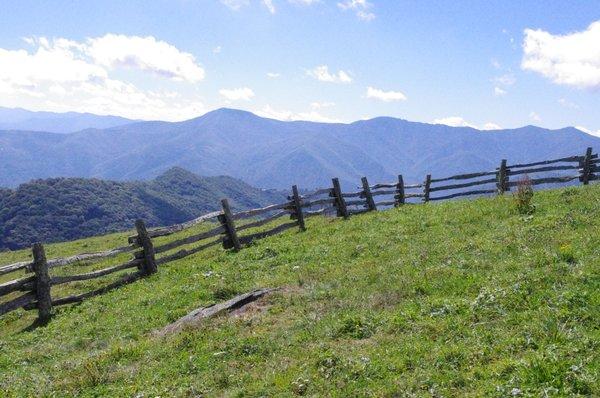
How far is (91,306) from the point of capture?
52.5ft

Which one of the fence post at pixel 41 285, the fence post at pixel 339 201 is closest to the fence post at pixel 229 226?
the fence post at pixel 339 201

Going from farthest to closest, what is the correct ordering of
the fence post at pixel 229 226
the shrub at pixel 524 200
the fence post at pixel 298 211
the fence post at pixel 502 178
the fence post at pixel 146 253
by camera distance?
the fence post at pixel 502 178
the fence post at pixel 298 211
the fence post at pixel 229 226
the fence post at pixel 146 253
the shrub at pixel 524 200

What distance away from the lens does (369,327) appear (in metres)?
9.71

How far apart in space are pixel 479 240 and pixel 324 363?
7.93 metres

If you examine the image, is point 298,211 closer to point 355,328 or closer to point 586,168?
point 355,328

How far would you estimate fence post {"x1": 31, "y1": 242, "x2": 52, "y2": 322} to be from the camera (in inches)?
620

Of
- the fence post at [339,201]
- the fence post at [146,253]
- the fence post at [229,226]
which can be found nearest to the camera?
the fence post at [146,253]

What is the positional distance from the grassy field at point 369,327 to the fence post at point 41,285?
589 mm

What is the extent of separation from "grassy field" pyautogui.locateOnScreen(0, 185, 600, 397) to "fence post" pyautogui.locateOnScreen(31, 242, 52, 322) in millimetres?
589

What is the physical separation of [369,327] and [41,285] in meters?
11.8

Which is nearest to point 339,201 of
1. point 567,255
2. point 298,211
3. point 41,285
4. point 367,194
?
point 367,194

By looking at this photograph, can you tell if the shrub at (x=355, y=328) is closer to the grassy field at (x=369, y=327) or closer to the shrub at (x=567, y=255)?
the grassy field at (x=369, y=327)

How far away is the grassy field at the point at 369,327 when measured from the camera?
7.48m

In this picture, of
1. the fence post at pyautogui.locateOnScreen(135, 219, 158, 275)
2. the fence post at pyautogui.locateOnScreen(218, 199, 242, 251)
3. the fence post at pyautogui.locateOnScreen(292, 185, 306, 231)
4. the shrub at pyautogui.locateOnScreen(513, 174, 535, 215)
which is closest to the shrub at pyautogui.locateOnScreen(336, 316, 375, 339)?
the shrub at pyautogui.locateOnScreen(513, 174, 535, 215)
